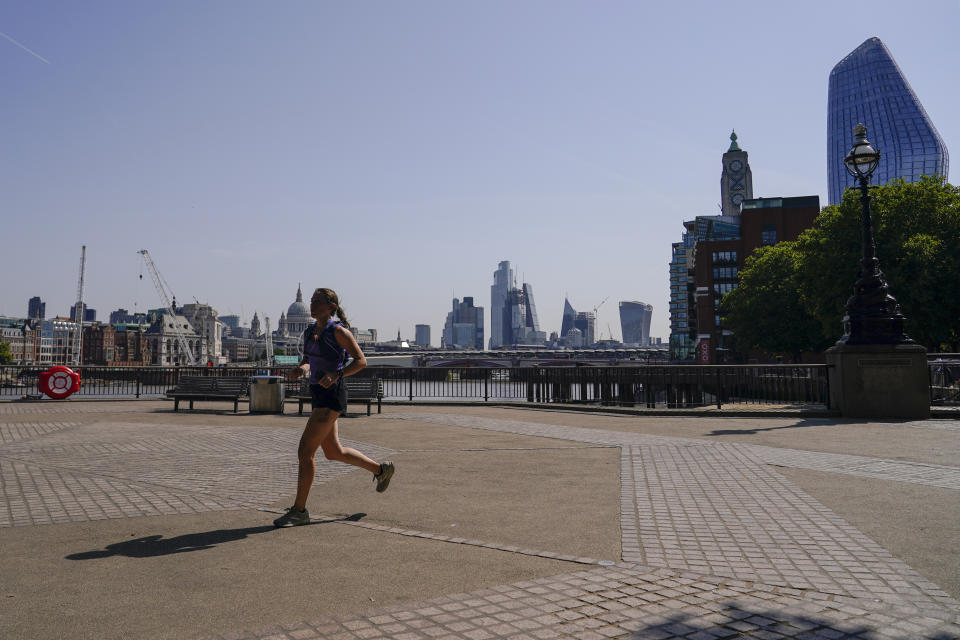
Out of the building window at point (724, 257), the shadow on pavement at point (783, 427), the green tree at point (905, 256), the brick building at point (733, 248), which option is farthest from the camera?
the building window at point (724, 257)

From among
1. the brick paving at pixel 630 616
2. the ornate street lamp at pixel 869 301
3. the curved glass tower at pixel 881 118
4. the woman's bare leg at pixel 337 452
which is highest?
the curved glass tower at pixel 881 118

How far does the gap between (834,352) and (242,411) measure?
1442 cm

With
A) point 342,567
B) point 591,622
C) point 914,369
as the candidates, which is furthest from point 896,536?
point 914,369

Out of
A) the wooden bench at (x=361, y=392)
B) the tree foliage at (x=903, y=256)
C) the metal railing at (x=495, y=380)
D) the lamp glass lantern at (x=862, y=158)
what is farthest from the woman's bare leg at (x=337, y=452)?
the tree foliage at (x=903, y=256)

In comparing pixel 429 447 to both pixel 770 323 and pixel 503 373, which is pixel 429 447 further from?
pixel 770 323

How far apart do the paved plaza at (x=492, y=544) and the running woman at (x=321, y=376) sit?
288 millimetres

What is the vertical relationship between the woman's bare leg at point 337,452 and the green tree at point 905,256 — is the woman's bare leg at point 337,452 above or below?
below

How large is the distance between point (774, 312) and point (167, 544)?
51.2 meters

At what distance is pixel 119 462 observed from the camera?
343 inches

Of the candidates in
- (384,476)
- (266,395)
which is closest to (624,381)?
(266,395)

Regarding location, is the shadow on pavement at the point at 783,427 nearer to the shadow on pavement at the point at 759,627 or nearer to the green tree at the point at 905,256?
the shadow on pavement at the point at 759,627

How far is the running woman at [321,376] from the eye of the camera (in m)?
5.54

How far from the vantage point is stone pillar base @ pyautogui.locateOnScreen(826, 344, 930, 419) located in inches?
535

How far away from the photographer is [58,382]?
66.5ft
